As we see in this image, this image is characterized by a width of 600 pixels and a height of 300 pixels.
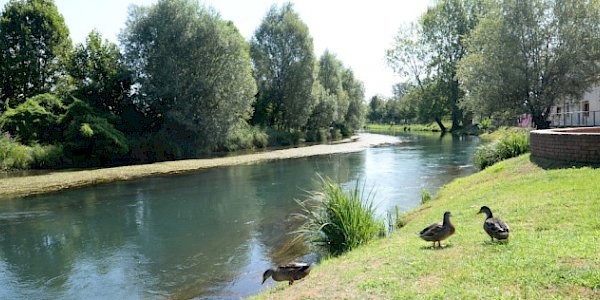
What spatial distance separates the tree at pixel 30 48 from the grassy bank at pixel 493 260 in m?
38.7

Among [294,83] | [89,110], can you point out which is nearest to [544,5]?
[294,83]

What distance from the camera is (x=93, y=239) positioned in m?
13.1

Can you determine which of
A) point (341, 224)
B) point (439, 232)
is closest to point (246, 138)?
point (341, 224)

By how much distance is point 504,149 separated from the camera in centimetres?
2070

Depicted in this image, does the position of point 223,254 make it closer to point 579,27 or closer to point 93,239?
point 93,239

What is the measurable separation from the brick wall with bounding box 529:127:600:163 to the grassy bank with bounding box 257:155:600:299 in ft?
8.74

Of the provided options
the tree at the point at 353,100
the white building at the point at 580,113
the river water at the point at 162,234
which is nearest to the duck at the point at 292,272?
the river water at the point at 162,234

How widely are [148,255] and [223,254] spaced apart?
1886 millimetres

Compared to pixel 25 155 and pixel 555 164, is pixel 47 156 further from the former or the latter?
pixel 555 164

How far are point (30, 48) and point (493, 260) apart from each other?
4322 centimetres

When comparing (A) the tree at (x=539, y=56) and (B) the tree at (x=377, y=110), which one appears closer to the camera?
(A) the tree at (x=539, y=56)

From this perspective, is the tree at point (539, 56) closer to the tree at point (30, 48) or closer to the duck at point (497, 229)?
the duck at point (497, 229)

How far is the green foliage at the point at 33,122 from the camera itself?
102ft

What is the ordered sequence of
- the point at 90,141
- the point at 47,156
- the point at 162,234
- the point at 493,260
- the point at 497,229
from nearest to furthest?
the point at 493,260
the point at 497,229
the point at 162,234
the point at 47,156
the point at 90,141
